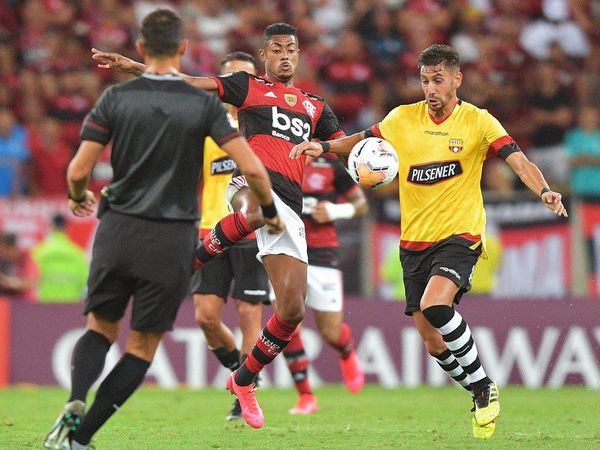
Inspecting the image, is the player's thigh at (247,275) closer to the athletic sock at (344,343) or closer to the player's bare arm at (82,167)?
the athletic sock at (344,343)

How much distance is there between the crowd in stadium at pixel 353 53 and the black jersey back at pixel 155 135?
9889 millimetres

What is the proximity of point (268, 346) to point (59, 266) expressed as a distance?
678cm

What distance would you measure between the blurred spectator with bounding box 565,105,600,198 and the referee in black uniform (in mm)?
9243

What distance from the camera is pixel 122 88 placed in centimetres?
655

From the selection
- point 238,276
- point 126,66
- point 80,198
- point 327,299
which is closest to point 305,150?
point 126,66

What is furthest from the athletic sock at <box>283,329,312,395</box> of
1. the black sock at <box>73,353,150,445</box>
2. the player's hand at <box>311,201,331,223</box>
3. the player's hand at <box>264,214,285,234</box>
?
the black sock at <box>73,353,150,445</box>

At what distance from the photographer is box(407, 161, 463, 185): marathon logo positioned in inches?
345

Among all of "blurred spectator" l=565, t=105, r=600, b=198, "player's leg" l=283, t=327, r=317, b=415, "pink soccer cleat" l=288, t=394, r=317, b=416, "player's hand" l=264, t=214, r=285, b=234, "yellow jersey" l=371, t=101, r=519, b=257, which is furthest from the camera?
"blurred spectator" l=565, t=105, r=600, b=198

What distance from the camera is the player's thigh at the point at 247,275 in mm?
10172

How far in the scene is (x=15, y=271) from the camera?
1512 centimetres

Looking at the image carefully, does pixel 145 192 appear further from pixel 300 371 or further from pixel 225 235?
pixel 300 371

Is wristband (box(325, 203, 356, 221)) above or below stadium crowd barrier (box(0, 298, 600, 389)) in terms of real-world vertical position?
above

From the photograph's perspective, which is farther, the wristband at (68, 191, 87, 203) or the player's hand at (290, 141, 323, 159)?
the player's hand at (290, 141, 323, 159)

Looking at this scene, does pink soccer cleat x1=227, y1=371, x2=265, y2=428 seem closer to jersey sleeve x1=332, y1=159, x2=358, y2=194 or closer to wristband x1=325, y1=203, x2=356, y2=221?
wristband x1=325, y1=203, x2=356, y2=221
